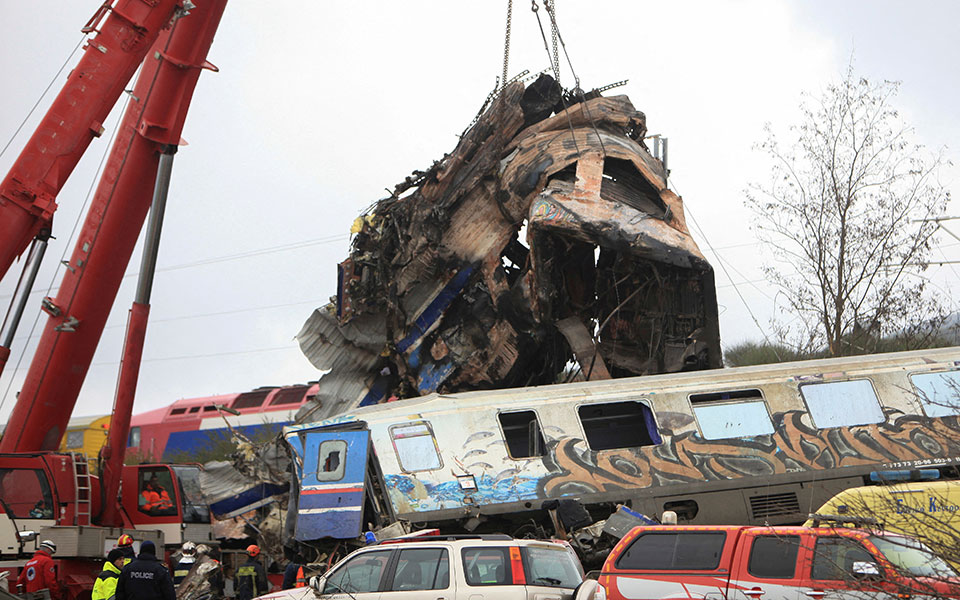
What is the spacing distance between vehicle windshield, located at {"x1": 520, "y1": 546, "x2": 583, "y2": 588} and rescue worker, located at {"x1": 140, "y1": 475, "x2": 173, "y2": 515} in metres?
10.9

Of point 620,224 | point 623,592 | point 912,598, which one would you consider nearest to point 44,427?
point 623,592

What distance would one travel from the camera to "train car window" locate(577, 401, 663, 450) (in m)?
17.0

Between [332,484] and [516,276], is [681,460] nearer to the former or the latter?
[332,484]

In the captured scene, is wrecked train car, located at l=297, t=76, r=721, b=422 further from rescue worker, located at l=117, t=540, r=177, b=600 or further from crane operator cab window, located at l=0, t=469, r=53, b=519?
rescue worker, located at l=117, t=540, r=177, b=600

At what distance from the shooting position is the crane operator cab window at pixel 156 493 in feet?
60.0

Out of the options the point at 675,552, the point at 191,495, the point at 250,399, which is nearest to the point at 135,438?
the point at 250,399

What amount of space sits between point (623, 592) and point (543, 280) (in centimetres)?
1213

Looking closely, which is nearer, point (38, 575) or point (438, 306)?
point (38, 575)

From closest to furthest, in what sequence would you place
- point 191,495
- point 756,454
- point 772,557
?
point 772,557 < point 756,454 < point 191,495

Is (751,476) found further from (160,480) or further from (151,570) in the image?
(160,480)

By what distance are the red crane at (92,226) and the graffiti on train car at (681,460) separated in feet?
17.0

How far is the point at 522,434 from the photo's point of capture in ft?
59.3

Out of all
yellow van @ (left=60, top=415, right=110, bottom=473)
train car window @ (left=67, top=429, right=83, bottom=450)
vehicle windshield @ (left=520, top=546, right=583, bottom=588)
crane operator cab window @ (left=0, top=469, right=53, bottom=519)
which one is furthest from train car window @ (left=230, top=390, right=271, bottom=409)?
vehicle windshield @ (left=520, top=546, right=583, bottom=588)

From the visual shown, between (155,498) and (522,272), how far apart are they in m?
10.2
